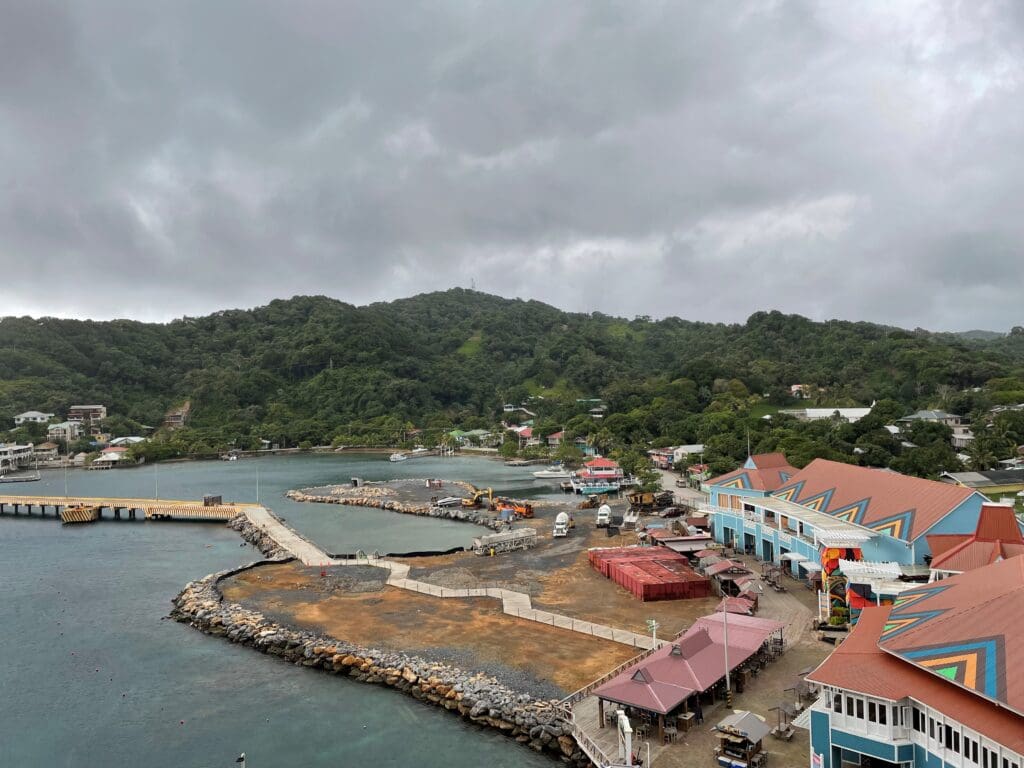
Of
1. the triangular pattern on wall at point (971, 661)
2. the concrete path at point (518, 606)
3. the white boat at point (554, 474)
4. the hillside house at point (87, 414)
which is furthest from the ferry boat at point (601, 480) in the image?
the hillside house at point (87, 414)

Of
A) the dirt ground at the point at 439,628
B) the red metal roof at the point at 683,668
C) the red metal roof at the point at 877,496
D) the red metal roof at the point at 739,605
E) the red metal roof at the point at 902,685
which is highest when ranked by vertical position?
the red metal roof at the point at 877,496

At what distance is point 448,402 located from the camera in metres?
170

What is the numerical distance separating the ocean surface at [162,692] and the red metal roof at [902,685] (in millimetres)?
8752

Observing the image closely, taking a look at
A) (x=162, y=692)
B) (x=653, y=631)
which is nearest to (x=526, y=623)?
(x=653, y=631)

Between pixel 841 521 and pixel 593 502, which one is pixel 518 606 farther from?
pixel 593 502

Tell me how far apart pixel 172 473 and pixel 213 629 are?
3318 inches

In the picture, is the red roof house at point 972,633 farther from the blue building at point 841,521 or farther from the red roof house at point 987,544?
the blue building at point 841,521

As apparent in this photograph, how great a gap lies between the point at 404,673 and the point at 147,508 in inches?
1996

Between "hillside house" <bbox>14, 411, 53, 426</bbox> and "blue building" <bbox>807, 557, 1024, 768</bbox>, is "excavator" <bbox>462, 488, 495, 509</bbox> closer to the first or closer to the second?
"blue building" <bbox>807, 557, 1024, 768</bbox>

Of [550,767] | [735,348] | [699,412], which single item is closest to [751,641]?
[550,767]

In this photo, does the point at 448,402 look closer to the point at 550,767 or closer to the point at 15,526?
the point at 15,526

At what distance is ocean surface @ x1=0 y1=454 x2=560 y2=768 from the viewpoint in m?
20.9

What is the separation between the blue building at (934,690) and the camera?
522 inches

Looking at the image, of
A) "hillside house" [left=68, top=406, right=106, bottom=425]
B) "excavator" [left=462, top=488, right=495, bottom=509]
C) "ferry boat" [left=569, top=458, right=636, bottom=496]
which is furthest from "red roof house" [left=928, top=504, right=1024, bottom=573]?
"hillside house" [left=68, top=406, right=106, bottom=425]
